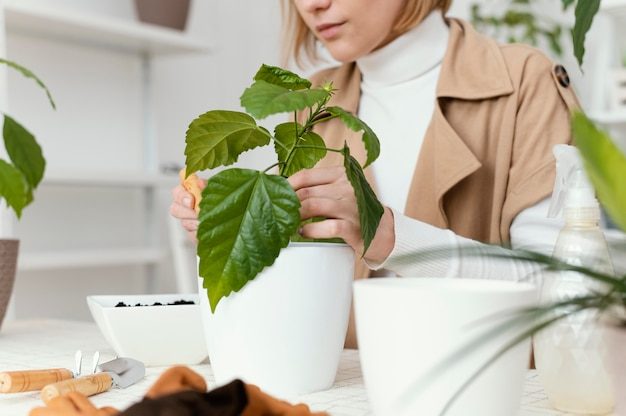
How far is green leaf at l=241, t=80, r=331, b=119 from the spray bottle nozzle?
21 cm

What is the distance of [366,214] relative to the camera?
0.74 m

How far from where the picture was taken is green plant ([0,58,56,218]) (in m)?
1.09

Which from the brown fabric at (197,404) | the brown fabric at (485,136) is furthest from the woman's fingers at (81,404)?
the brown fabric at (485,136)

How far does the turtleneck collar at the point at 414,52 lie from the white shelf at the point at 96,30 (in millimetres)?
1303

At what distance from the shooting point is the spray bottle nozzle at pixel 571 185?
67cm

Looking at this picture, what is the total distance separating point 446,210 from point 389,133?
20 centimetres

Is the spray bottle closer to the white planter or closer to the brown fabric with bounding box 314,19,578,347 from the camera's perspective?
the brown fabric with bounding box 314,19,578,347

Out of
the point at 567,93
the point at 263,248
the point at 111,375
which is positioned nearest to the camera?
the point at 263,248

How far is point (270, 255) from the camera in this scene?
0.70 meters

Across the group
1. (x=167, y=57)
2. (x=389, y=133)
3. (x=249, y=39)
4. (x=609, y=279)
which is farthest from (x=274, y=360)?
(x=249, y=39)

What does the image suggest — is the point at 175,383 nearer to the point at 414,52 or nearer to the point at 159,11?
the point at 414,52

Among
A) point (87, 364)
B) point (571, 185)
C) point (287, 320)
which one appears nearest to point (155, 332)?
point (87, 364)

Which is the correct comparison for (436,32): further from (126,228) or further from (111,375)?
(126,228)

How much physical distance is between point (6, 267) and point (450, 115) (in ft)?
2.47
